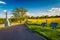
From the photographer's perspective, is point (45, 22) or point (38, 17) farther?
point (45, 22)

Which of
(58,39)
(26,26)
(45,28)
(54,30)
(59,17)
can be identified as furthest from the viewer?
(26,26)

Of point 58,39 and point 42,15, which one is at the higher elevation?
point 42,15

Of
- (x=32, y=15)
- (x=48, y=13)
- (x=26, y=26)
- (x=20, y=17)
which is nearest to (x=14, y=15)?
(x=20, y=17)

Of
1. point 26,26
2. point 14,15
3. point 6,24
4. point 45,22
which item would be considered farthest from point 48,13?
point 6,24

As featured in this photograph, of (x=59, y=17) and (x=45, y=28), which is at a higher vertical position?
(x=59, y=17)

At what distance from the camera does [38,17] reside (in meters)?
10.3

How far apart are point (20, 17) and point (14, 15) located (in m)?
0.40

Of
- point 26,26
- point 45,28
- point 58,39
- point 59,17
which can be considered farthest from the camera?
point 26,26

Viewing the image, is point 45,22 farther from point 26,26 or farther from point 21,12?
point 26,26

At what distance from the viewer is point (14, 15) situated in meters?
11.4

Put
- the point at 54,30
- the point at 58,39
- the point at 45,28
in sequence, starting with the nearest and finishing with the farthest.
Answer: the point at 58,39 → the point at 54,30 → the point at 45,28

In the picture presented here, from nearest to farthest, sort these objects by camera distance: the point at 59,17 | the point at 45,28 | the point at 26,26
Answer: the point at 59,17
the point at 45,28
the point at 26,26

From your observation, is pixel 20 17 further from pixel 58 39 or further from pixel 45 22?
pixel 58 39

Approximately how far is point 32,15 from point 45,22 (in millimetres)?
1492
